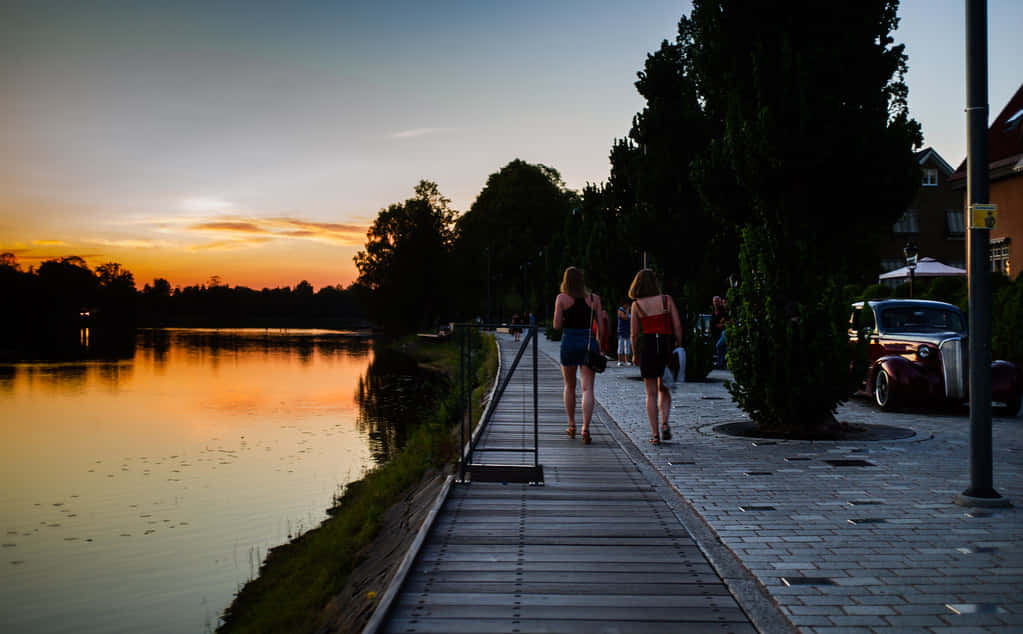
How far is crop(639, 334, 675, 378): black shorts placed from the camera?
32.6 feet

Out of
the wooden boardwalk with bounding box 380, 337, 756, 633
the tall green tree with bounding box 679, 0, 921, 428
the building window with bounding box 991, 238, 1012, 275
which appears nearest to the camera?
the wooden boardwalk with bounding box 380, 337, 756, 633

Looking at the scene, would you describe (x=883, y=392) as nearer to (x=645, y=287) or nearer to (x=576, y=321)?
(x=645, y=287)

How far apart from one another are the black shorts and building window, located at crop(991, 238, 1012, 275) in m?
26.0

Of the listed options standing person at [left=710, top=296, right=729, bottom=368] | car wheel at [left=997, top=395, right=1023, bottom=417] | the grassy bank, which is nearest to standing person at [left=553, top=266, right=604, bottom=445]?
the grassy bank

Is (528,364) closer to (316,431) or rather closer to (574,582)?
(316,431)

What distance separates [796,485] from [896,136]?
511cm

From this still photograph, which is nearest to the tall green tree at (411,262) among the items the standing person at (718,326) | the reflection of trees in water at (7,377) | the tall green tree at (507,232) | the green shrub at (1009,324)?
the tall green tree at (507,232)

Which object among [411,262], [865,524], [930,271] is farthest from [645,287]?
[411,262]

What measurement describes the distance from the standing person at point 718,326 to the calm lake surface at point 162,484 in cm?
874

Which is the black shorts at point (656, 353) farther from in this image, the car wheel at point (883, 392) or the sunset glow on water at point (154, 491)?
the car wheel at point (883, 392)

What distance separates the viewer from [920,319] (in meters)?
14.9

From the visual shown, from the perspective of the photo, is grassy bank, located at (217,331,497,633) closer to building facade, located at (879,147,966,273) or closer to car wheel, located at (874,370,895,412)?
car wheel, located at (874,370,895,412)

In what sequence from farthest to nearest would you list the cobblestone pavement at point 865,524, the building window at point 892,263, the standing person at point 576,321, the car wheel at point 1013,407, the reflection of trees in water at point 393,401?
the building window at point 892,263 → the reflection of trees in water at point 393,401 → the car wheel at point 1013,407 → the standing person at point 576,321 → the cobblestone pavement at point 865,524

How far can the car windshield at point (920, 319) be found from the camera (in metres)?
14.8
